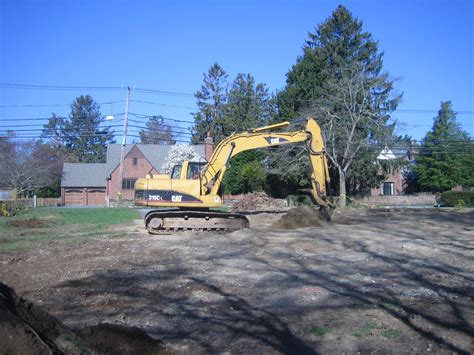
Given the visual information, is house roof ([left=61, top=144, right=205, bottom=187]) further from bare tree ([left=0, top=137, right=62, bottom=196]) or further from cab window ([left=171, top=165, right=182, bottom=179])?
cab window ([left=171, top=165, right=182, bottom=179])

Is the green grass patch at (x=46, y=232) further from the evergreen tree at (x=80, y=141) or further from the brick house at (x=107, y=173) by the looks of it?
the evergreen tree at (x=80, y=141)

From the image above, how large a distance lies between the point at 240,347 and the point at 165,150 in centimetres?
6191

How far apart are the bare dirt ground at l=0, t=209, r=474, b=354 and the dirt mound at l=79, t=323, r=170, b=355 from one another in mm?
361

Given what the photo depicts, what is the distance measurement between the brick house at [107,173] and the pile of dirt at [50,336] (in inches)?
2280

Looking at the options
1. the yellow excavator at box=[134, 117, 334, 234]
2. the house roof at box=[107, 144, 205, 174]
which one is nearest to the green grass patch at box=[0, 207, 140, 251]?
the yellow excavator at box=[134, 117, 334, 234]

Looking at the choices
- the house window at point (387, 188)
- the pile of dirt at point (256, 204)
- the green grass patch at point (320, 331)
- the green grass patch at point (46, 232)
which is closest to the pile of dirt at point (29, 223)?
the green grass patch at point (46, 232)

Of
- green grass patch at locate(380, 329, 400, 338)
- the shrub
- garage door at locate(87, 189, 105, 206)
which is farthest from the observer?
garage door at locate(87, 189, 105, 206)

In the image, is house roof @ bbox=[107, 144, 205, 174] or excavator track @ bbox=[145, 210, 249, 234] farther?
house roof @ bbox=[107, 144, 205, 174]

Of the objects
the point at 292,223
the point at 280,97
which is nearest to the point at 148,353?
the point at 292,223

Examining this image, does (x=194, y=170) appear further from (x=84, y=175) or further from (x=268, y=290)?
(x=84, y=175)

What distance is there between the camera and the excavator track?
17547 mm

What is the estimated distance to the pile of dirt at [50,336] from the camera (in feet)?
12.0

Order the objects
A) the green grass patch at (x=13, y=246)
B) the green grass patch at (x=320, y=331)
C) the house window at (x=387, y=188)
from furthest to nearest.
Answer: the house window at (x=387, y=188) → the green grass patch at (x=13, y=246) → the green grass patch at (x=320, y=331)

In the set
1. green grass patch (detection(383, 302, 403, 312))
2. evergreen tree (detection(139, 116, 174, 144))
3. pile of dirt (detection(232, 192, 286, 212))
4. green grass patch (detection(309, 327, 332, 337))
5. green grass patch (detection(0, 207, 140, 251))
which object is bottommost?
green grass patch (detection(309, 327, 332, 337))
